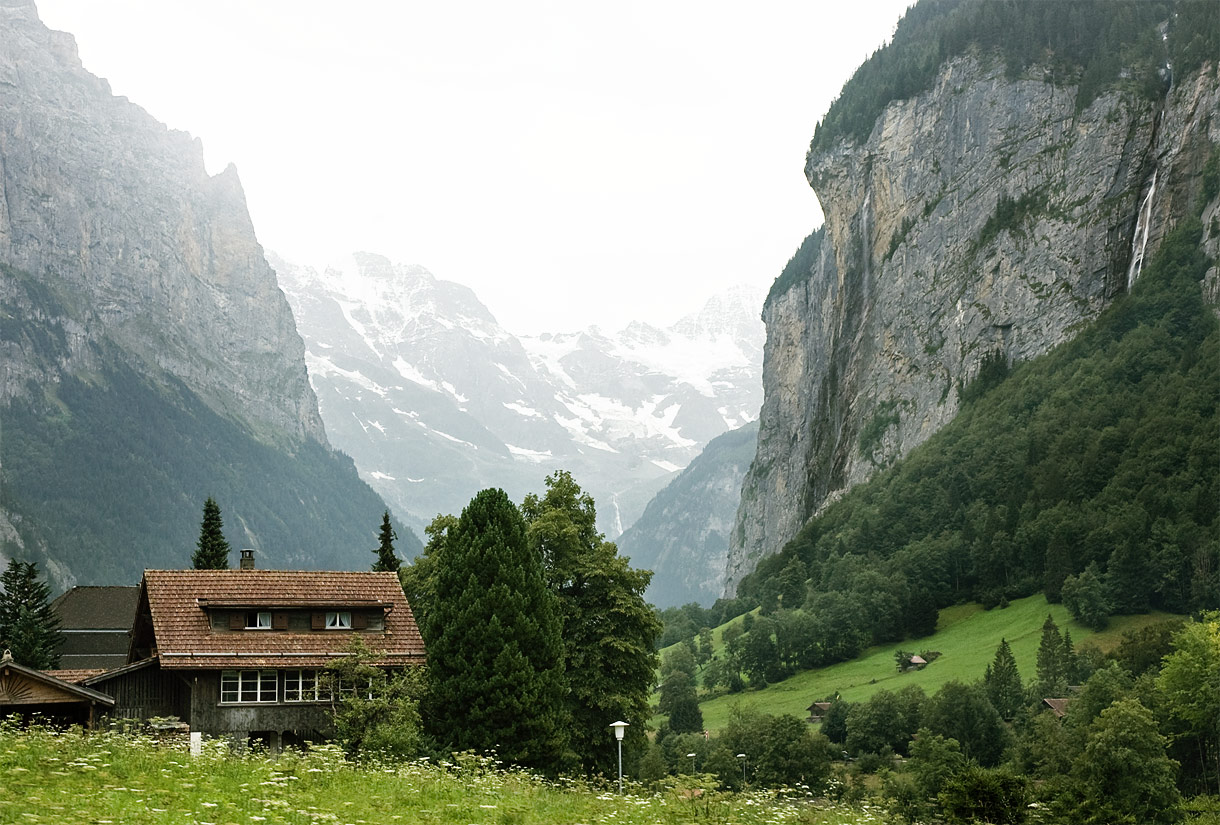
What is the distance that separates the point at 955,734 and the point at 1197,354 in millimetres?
85014

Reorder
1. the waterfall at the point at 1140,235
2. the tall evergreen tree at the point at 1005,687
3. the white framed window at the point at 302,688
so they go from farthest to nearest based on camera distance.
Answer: the waterfall at the point at 1140,235
the tall evergreen tree at the point at 1005,687
the white framed window at the point at 302,688

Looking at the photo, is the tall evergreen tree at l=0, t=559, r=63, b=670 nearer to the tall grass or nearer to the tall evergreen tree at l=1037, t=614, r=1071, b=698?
the tall grass

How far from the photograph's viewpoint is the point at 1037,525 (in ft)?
512

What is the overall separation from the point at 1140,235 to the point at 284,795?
190714 millimetres

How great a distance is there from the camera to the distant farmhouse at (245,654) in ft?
160

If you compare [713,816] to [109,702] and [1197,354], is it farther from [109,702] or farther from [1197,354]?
[1197,354]

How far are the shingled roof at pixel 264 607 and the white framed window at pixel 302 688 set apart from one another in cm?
95

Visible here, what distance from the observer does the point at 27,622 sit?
76000mm

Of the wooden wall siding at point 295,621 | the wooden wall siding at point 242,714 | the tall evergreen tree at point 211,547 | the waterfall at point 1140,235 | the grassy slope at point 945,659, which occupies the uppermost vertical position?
the waterfall at point 1140,235

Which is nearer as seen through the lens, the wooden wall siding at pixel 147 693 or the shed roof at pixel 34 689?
the shed roof at pixel 34 689

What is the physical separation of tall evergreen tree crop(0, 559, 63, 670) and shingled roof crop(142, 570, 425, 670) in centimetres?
2713

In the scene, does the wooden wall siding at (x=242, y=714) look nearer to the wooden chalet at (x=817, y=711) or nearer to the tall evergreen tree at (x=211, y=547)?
the tall evergreen tree at (x=211, y=547)

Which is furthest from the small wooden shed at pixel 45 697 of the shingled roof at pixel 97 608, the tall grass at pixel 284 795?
the shingled roof at pixel 97 608

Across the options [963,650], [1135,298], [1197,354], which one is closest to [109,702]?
[963,650]
